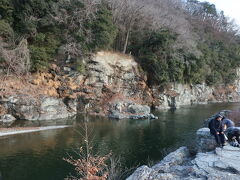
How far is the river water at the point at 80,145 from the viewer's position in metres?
12.2

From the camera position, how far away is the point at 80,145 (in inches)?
646

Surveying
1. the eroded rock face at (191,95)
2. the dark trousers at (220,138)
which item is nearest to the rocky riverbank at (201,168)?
the dark trousers at (220,138)

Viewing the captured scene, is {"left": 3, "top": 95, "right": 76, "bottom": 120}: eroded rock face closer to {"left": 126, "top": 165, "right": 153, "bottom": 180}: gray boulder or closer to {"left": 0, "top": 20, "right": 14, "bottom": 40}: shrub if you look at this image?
{"left": 0, "top": 20, "right": 14, "bottom": 40}: shrub

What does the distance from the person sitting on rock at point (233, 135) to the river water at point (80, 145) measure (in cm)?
435

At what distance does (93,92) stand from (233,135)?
74.3 ft

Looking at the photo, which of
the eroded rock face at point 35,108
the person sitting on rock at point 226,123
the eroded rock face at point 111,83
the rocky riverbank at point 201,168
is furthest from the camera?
the eroded rock face at point 111,83

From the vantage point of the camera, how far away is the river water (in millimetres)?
12227

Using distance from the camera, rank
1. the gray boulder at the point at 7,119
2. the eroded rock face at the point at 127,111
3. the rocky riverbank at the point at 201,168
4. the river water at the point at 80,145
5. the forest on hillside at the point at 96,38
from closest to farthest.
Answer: the rocky riverbank at the point at 201,168
the river water at the point at 80,145
the gray boulder at the point at 7,119
the forest on hillside at the point at 96,38
the eroded rock face at the point at 127,111

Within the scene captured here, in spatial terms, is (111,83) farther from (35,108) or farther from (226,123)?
(226,123)

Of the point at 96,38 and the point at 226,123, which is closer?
the point at 226,123

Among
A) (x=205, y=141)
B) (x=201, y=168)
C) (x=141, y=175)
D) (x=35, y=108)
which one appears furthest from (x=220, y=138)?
(x=35, y=108)

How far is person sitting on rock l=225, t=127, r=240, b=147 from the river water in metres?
4.35

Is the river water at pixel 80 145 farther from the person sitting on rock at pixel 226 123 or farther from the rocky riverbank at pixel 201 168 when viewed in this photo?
the rocky riverbank at pixel 201 168

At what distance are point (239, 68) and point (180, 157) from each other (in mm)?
53729
